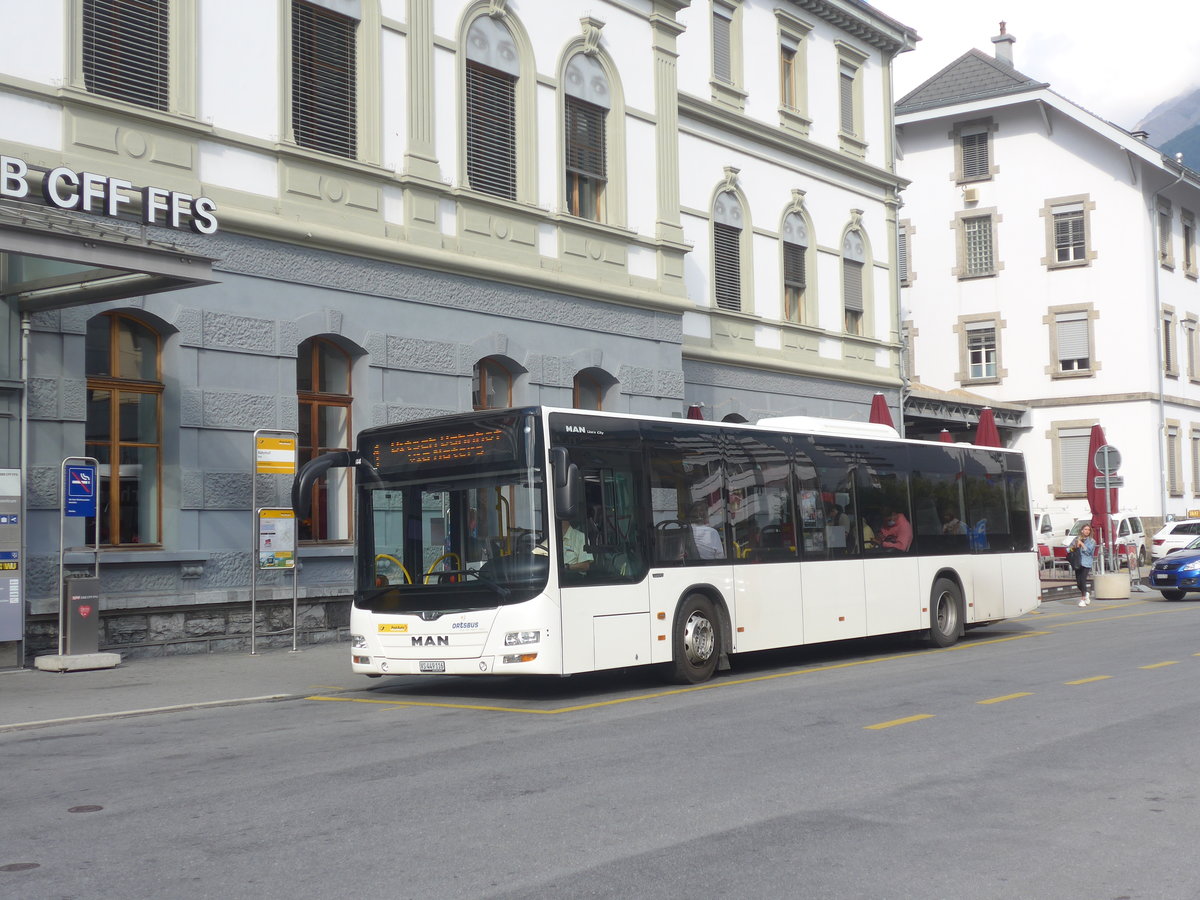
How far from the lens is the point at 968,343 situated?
51281 millimetres

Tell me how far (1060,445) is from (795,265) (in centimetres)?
2154

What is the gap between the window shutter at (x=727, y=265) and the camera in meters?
28.2

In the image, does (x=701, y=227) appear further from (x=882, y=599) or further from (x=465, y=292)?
(x=882, y=599)

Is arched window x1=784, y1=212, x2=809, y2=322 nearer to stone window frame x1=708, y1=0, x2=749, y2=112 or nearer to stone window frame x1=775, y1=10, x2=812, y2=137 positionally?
stone window frame x1=775, y1=10, x2=812, y2=137

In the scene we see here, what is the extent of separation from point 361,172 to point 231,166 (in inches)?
80.5

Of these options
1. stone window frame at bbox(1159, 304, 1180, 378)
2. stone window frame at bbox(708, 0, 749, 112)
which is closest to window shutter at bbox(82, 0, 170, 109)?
stone window frame at bbox(708, 0, 749, 112)

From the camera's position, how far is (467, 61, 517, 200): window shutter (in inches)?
826

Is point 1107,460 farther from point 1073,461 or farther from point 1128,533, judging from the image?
point 1073,461

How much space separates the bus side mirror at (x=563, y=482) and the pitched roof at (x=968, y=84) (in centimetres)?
4095

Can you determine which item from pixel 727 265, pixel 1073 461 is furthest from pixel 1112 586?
pixel 1073 461

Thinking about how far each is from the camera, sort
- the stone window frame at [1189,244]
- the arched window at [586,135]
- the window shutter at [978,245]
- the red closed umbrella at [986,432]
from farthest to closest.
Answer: the stone window frame at [1189,244] < the window shutter at [978,245] < the red closed umbrella at [986,432] < the arched window at [586,135]

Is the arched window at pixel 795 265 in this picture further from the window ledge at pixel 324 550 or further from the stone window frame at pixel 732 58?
the window ledge at pixel 324 550

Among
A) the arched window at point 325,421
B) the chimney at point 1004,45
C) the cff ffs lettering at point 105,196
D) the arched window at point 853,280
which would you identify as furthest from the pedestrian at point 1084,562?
the chimney at point 1004,45

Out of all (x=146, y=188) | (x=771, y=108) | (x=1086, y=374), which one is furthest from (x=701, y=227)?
(x=1086, y=374)
